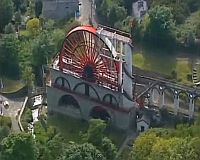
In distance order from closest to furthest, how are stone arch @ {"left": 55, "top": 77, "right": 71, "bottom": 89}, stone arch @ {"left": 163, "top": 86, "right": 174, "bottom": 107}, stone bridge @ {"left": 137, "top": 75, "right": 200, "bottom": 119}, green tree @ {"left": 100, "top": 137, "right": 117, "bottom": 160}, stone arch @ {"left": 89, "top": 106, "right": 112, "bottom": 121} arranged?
green tree @ {"left": 100, "top": 137, "right": 117, "bottom": 160}, stone bridge @ {"left": 137, "top": 75, "right": 200, "bottom": 119}, stone arch @ {"left": 89, "top": 106, "right": 112, "bottom": 121}, stone arch @ {"left": 163, "top": 86, "right": 174, "bottom": 107}, stone arch @ {"left": 55, "top": 77, "right": 71, "bottom": 89}

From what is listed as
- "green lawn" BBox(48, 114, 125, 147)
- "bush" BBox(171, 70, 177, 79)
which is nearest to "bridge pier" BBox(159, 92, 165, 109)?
"green lawn" BBox(48, 114, 125, 147)

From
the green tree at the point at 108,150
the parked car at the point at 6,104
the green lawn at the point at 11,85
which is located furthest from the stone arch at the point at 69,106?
the green tree at the point at 108,150

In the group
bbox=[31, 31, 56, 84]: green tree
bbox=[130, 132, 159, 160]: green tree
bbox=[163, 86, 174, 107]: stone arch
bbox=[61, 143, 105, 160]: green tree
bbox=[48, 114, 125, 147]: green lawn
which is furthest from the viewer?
bbox=[31, 31, 56, 84]: green tree

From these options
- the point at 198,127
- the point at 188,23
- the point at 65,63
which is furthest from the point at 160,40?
the point at 198,127

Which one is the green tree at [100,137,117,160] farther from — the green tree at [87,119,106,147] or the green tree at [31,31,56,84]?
the green tree at [31,31,56,84]

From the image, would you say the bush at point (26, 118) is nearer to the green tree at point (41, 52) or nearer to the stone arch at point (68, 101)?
the stone arch at point (68, 101)

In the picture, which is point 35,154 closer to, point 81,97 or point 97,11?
point 81,97

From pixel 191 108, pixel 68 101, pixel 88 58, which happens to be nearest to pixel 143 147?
pixel 191 108
